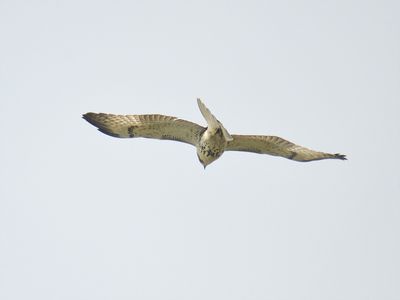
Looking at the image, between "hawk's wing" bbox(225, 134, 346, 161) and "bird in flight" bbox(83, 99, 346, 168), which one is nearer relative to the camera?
"bird in flight" bbox(83, 99, 346, 168)

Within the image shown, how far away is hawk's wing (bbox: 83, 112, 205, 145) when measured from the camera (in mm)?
17125

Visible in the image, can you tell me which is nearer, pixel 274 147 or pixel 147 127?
pixel 147 127

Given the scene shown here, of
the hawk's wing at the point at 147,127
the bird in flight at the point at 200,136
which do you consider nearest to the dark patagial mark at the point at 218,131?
the bird in flight at the point at 200,136

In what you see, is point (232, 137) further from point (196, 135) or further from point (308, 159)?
point (308, 159)

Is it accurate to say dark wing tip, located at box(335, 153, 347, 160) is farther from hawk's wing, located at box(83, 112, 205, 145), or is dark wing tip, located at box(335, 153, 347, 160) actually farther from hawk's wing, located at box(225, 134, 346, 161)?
hawk's wing, located at box(83, 112, 205, 145)

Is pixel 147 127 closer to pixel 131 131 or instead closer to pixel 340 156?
pixel 131 131

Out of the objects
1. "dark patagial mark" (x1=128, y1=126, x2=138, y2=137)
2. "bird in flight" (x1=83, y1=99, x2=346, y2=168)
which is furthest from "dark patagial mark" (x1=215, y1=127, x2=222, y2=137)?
"dark patagial mark" (x1=128, y1=126, x2=138, y2=137)

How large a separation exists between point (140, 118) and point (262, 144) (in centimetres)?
288

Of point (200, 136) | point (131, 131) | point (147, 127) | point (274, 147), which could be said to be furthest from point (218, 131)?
point (131, 131)

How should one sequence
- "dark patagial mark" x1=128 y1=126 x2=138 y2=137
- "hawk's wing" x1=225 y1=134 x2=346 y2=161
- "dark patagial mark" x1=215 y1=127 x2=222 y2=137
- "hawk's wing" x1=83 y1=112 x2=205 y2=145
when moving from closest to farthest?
"dark patagial mark" x1=215 y1=127 x2=222 y2=137 < "hawk's wing" x1=83 y1=112 x2=205 y2=145 < "dark patagial mark" x1=128 y1=126 x2=138 y2=137 < "hawk's wing" x1=225 y1=134 x2=346 y2=161

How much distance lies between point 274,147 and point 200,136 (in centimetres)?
191

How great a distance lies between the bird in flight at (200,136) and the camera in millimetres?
17141

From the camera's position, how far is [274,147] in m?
18.2

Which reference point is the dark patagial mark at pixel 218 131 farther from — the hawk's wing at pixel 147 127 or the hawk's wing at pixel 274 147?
the hawk's wing at pixel 274 147
